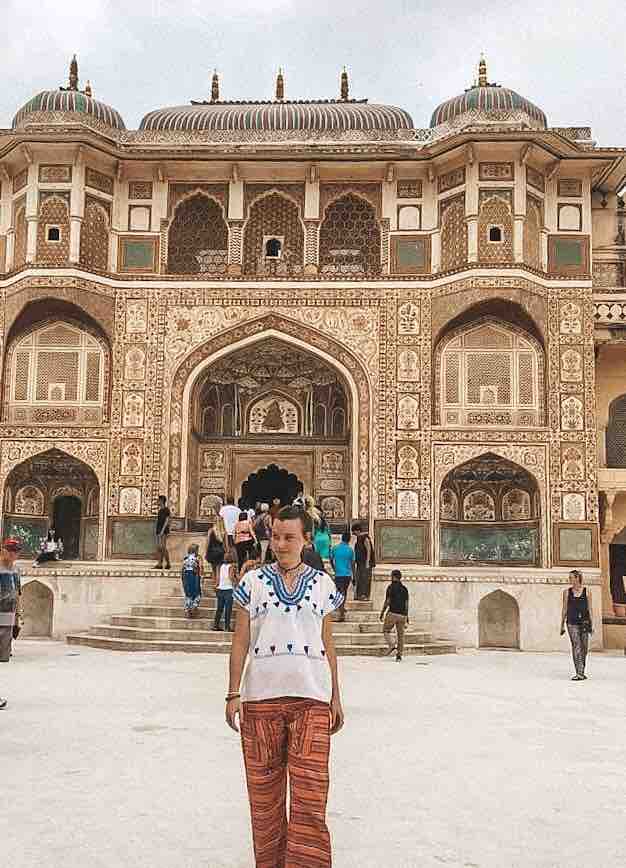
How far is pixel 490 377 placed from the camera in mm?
18344

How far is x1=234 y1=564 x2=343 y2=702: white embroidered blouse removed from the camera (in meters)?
3.35

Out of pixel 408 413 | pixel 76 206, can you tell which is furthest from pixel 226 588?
pixel 76 206

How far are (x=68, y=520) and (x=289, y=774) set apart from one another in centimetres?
1670

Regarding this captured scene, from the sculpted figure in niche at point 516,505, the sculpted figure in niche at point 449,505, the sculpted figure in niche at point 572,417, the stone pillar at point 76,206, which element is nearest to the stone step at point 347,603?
the sculpted figure in niche at point 449,505

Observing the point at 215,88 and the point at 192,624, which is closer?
the point at 192,624

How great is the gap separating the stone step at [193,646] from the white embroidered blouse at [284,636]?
9.40 metres

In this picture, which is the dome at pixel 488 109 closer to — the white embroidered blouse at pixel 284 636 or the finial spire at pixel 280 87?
the finial spire at pixel 280 87

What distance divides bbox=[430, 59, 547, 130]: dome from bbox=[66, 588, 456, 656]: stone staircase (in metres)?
9.44

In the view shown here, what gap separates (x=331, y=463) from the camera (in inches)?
792

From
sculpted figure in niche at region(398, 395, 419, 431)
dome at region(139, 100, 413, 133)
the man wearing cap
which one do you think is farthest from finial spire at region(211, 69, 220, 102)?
the man wearing cap

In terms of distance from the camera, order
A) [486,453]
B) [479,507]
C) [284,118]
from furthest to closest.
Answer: [284,118] → [479,507] → [486,453]

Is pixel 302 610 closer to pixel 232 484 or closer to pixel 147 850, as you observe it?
pixel 147 850

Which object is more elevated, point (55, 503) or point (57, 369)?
point (57, 369)

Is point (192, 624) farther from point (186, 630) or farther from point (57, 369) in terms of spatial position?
point (57, 369)
